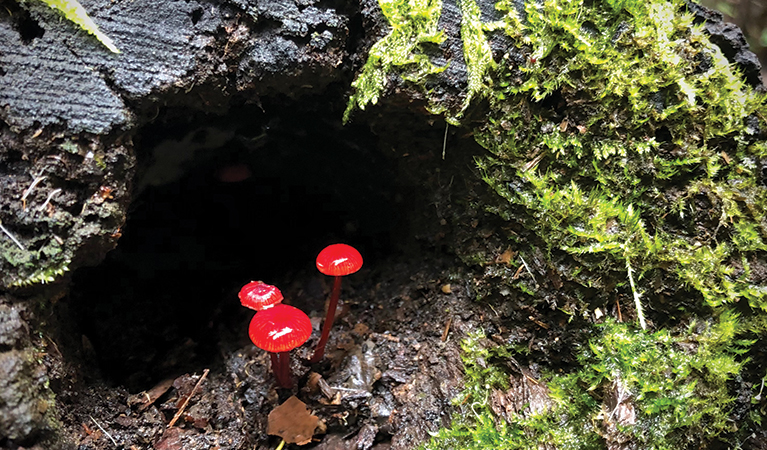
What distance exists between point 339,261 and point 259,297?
37 cm

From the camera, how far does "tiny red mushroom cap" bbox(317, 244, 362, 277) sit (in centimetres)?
188

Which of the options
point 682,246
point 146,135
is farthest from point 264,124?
point 682,246

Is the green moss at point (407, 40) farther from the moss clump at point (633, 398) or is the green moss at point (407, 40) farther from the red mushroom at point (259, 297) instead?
the moss clump at point (633, 398)

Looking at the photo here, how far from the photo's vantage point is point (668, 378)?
1422mm

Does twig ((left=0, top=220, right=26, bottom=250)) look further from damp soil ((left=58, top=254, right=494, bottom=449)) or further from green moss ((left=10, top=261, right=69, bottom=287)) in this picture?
damp soil ((left=58, top=254, right=494, bottom=449))

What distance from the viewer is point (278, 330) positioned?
65.4 inches

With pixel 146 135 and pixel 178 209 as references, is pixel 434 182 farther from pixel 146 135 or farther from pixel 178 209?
pixel 178 209

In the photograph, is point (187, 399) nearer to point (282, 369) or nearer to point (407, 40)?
point (282, 369)

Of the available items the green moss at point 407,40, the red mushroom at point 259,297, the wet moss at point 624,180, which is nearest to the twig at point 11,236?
the red mushroom at point 259,297

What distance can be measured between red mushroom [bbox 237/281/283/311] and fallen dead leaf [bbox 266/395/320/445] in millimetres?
437

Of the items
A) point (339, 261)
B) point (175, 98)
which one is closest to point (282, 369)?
point (339, 261)

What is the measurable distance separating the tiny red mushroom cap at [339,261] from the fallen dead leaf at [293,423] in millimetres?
591

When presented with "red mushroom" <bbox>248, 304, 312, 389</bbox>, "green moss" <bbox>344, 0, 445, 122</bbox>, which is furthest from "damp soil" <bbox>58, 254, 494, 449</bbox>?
"green moss" <bbox>344, 0, 445, 122</bbox>

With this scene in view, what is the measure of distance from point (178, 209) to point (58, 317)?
1055 millimetres
